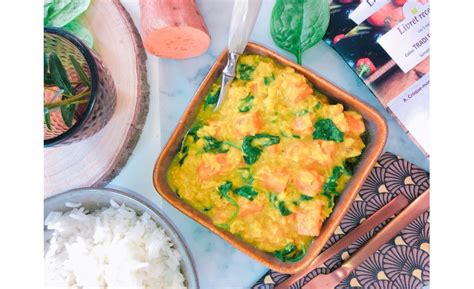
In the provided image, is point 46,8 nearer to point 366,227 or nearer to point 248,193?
point 248,193

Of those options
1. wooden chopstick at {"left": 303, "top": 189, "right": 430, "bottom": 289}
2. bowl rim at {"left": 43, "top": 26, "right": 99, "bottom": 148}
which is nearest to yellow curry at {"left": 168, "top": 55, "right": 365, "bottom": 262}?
wooden chopstick at {"left": 303, "top": 189, "right": 430, "bottom": 289}

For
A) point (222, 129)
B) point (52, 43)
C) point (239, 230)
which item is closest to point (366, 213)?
point (239, 230)

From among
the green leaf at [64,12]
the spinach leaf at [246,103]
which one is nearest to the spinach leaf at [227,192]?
the spinach leaf at [246,103]

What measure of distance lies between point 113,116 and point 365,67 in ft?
3.00

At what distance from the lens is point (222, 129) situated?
172cm

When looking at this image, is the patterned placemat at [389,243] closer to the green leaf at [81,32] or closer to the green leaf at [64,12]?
the green leaf at [81,32]

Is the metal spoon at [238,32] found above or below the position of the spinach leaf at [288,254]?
above

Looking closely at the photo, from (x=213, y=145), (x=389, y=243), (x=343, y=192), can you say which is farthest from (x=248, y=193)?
(x=389, y=243)

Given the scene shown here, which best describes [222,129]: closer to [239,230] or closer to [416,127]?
[239,230]

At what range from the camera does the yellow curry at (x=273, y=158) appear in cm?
164

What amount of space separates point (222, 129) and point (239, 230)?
0.33m

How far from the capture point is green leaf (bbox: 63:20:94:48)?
1865mm

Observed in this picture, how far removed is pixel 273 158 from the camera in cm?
166

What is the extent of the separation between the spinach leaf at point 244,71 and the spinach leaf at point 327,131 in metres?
0.28
